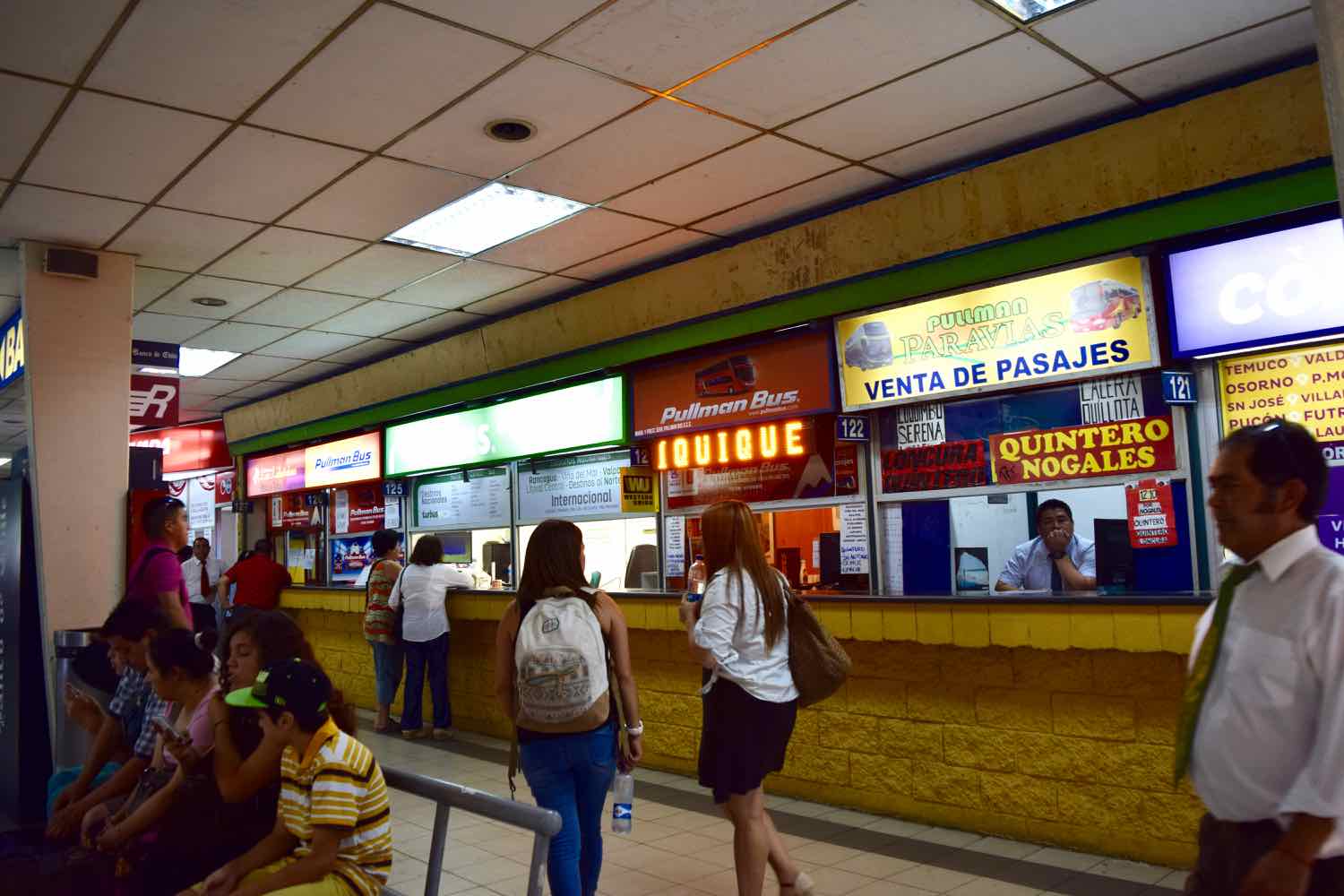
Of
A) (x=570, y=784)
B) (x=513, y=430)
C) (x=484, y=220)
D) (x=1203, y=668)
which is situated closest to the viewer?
(x=1203, y=668)

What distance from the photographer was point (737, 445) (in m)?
6.34

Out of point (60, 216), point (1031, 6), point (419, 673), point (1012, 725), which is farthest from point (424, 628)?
point (1031, 6)

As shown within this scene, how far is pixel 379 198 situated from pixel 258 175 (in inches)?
25.4

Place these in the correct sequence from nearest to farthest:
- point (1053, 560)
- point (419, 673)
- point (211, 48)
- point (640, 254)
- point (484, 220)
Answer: point (211, 48) → point (1053, 560) → point (484, 220) → point (640, 254) → point (419, 673)

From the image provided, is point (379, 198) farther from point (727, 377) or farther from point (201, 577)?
point (201, 577)

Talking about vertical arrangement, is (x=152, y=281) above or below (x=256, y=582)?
above

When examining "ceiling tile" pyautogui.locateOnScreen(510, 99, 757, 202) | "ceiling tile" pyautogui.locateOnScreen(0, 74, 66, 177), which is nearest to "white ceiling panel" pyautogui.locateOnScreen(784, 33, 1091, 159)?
"ceiling tile" pyautogui.locateOnScreen(510, 99, 757, 202)

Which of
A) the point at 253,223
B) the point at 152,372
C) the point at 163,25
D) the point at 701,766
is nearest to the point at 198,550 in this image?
the point at 152,372

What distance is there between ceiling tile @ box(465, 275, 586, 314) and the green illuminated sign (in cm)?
78

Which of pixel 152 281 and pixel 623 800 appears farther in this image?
pixel 152 281

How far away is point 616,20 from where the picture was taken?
3.68 meters

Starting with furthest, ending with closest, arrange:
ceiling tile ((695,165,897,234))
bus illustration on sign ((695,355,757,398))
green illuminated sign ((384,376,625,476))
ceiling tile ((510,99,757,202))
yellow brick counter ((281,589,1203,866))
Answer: green illuminated sign ((384,376,625,476)) < bus illustration on sign ((695,355,757,398)) < ceiling tile ((695,165,897,234)) < ceiling tile ((510,99,757,202)) < yellow brick counter ((281,589,1203,866))

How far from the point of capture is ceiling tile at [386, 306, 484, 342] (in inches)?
326

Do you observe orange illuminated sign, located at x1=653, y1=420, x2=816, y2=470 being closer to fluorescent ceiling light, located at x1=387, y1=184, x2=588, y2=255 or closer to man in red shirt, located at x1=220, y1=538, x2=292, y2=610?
fluorescent ceiling light, located at x1=387, y1=184, x2=588, y2=255
